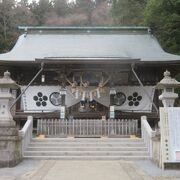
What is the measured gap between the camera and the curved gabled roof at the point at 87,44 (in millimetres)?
21844

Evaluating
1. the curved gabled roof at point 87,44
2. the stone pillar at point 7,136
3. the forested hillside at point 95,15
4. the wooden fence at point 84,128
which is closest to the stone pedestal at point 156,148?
the wooden fence at point 84,128

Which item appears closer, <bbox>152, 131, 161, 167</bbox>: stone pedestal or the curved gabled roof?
<bbox>152, 131, 161, 167</bbox>: stone pedestal

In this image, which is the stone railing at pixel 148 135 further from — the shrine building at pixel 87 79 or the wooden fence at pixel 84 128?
the shrine building at pixel 87 79

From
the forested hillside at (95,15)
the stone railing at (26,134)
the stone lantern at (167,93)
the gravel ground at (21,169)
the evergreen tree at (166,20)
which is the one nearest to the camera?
the gravel ground at (21,169)

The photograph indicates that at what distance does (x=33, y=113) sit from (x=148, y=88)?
662cm

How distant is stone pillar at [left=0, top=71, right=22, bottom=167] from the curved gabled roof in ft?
26.0

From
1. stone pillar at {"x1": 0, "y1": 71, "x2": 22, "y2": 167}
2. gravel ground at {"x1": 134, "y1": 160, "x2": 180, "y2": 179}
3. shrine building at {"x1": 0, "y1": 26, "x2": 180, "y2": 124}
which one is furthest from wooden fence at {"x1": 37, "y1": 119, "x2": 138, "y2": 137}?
gravel ground at {"x1": 134, "y1": 160, "x2": 180, "y2": 179}

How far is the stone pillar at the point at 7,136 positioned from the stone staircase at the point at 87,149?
1445mm

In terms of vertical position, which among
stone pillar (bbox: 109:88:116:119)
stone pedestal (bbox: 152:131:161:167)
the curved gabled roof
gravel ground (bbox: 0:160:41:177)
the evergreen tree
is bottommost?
gravel ground (bbox: 0:160:41:177)

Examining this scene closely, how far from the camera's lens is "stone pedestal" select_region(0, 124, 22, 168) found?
12023 millimetres

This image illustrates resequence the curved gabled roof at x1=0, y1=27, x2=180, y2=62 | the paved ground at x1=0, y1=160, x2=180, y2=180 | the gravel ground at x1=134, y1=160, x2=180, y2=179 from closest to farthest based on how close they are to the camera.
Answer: the paved ground at x1=0, y1=160, x2=180, y2=180, the gravel ground at x1=134, y1=160, x2=180, y2=179, the curved gabled roof at x1=0, y1=27, x2=180, y2=62

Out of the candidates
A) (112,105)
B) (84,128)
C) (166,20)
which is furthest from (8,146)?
(166,20)

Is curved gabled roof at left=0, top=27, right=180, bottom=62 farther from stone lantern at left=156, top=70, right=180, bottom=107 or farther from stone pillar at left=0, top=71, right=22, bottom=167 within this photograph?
stone pillar at left=0, top=71, right=22, bottom=167

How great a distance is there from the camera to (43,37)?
2581 centimetres
